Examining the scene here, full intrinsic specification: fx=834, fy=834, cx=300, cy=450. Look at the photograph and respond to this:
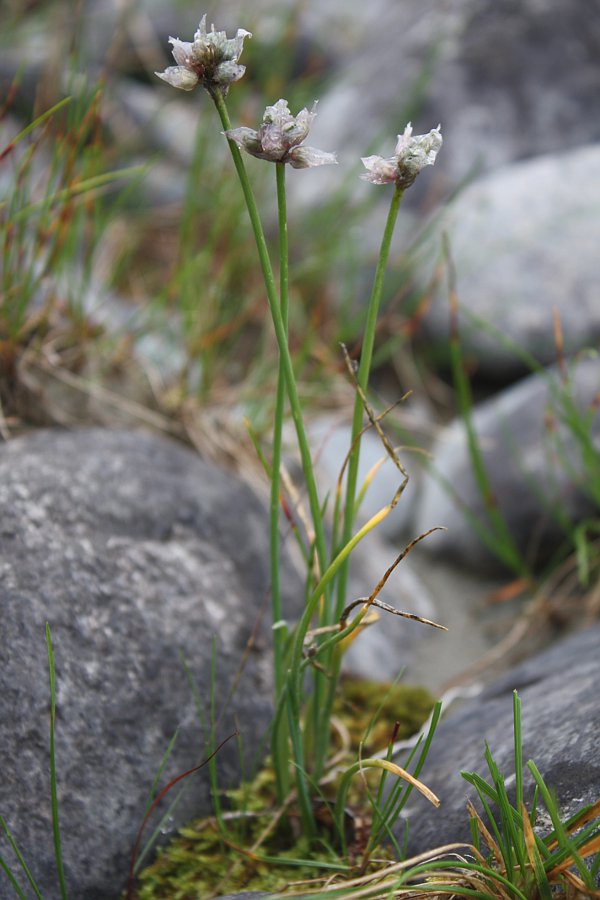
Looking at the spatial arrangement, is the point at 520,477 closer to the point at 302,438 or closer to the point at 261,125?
the point at 302,438

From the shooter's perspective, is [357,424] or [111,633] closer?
[357,424]

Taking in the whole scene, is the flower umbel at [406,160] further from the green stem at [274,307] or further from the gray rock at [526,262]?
the gray rock at [526,262]

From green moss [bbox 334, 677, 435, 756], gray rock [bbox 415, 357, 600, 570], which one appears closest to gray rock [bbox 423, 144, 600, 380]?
gray rock [bbox 415, 357, 600, 570]

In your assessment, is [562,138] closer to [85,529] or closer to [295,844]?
[85,529]

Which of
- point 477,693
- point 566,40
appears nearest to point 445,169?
point 566,40

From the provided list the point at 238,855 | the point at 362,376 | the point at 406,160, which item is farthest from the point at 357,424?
the point at 238,855
